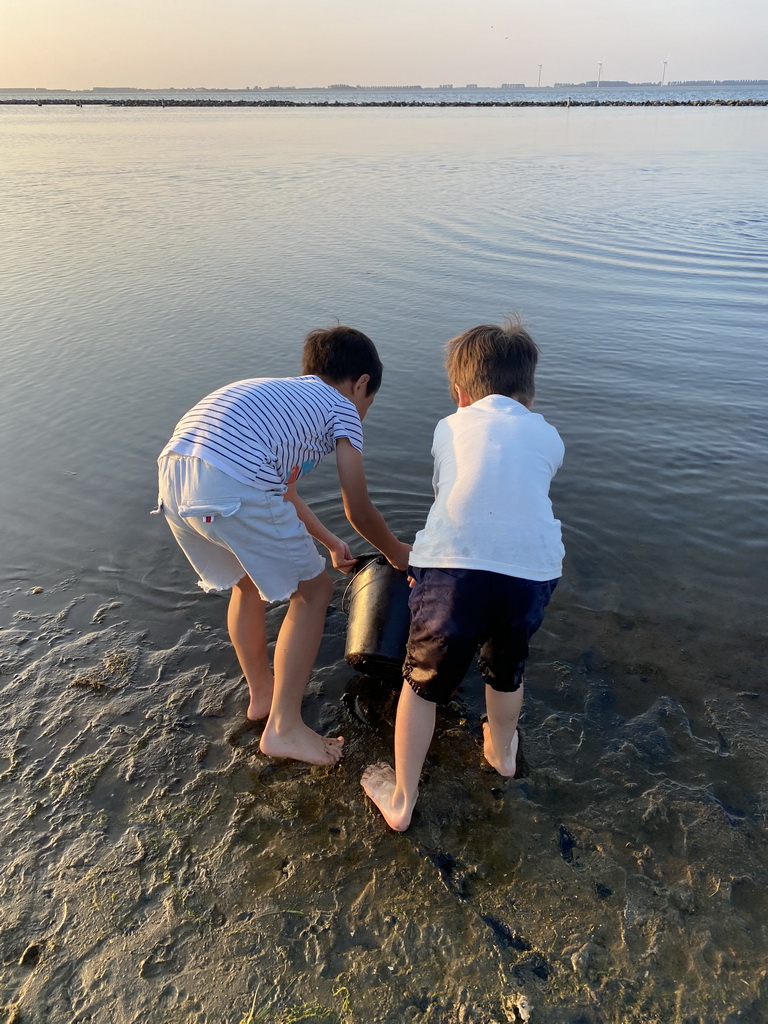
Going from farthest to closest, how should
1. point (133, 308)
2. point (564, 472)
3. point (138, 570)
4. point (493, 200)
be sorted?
1. point (493, 200)
2. point (133, 308)
3. point (564, 472)
4. point (138, 570)

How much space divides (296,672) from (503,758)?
38.6 inches

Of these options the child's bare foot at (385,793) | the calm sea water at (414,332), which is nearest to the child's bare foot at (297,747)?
the child's bare foot at (385,793)

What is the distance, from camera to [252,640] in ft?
10.1

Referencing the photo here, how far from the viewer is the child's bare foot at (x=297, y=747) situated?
9.62ft

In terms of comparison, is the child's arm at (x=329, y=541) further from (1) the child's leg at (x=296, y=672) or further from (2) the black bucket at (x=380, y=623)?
(1) the child's leg at (x=296, y=672)

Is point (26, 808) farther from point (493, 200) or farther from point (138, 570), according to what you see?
point (493, 200)

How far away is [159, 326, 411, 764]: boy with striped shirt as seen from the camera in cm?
258

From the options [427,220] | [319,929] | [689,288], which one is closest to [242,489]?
[319,929]

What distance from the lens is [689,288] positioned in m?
9.88

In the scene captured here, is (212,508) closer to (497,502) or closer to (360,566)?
(497,502)

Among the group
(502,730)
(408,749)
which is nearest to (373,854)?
(408,749)

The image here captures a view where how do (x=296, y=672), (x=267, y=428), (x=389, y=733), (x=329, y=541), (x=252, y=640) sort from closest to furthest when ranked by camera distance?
(x=267, y=428) < (x=296, y=672) < (x=252, y=640) < (x=389, y=733) < (x=329, y=541)

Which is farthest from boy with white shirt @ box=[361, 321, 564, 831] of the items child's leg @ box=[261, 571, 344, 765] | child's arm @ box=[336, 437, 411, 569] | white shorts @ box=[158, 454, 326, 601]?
white shorts @ box=[158, 454, 326, 601]

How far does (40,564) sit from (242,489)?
2547 mm
